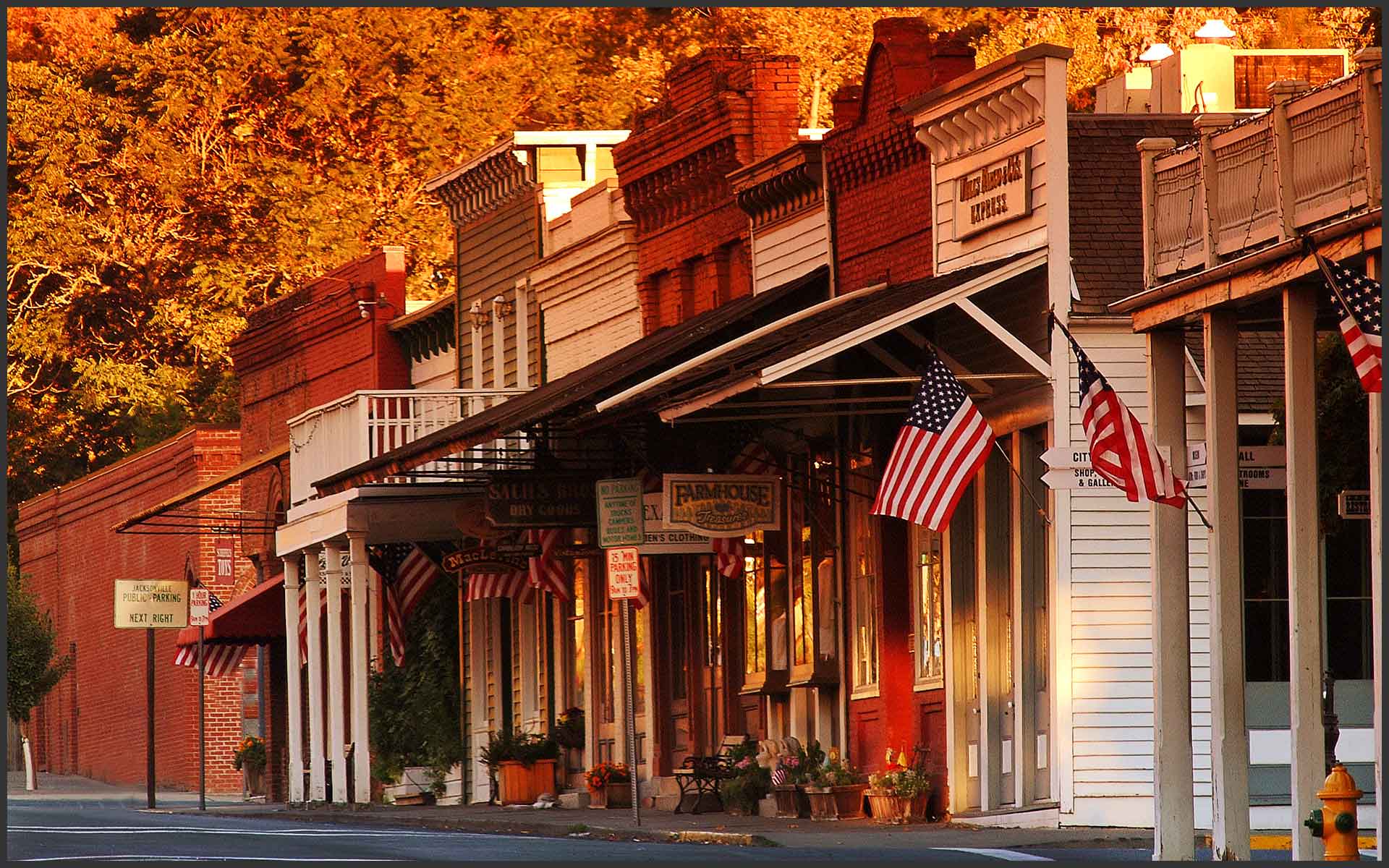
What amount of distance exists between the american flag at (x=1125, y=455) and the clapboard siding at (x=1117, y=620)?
360 cm

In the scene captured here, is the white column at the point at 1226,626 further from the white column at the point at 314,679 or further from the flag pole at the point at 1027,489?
the white column at the point at 314,679

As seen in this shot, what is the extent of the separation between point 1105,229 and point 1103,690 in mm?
3837

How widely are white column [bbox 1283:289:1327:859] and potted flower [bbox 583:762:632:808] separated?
15.7m

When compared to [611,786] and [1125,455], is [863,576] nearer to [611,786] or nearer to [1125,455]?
[611,786]

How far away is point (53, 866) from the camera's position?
64.7ft

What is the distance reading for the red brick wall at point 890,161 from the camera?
87.6 feet

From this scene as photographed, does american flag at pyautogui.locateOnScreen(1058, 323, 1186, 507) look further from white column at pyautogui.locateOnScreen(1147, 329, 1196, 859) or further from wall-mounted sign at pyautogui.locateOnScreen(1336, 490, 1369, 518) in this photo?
wall-mounted sign at pyautogui.locateOnScreen(1336, 490, 1369, 518)

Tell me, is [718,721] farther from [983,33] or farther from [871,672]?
[983,33]

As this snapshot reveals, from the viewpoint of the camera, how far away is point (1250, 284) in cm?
1803

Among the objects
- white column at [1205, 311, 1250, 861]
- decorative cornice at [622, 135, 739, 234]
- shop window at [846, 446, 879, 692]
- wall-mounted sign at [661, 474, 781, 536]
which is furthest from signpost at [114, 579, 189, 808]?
white column at [1205, 311, 1250, 861]

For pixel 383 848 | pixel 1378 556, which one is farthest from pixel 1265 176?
pixel 383 848

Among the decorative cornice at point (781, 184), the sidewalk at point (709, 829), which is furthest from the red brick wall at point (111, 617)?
the decorative cornice at point (781, 184)

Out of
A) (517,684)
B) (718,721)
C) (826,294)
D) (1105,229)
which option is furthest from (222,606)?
(1105,229)

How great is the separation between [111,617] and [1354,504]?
4037 cm
